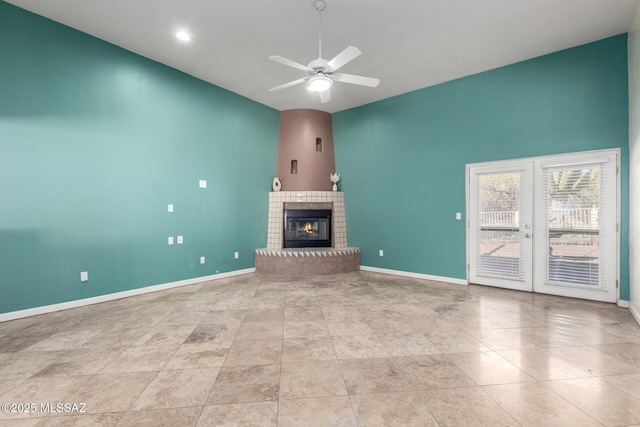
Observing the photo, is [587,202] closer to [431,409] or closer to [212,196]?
[431,409]

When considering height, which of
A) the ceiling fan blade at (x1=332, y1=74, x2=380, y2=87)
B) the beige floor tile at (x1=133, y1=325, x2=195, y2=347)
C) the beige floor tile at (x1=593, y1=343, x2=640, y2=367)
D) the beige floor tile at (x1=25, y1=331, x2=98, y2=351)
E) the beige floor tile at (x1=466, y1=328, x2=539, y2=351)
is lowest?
the beige floor tile at (x1=25, y1=331, x2=98, y2=351)

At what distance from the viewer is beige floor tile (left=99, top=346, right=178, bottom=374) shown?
2039mm

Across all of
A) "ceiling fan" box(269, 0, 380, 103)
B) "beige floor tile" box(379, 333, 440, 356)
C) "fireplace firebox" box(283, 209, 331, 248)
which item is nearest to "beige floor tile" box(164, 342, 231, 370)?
"beige floor tile" box(379, 333, 440, 356)

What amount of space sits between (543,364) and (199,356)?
8.89 ft

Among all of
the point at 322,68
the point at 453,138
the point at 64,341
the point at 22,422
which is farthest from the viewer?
the point at 453,138

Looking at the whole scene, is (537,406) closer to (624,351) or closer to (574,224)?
(624,351)

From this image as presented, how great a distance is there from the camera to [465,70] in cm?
427

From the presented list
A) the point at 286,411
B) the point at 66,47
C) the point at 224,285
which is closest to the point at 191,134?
the point at 66,47

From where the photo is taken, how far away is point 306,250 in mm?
5441

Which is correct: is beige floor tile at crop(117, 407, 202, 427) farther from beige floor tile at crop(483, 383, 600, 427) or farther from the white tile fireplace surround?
the white tile fireplace surround

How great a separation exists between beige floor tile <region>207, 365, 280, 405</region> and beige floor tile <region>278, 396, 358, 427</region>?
0.50 ft

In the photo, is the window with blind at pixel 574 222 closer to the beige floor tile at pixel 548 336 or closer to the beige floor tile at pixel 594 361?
the beige floor tile at pixel 548 336

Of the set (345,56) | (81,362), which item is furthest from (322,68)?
(81,362)

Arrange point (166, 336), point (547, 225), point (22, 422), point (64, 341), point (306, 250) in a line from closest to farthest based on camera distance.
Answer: point (22, 422)
point (64, 341)
point (166, 336)
point (547, 225)
point (306, 250)
